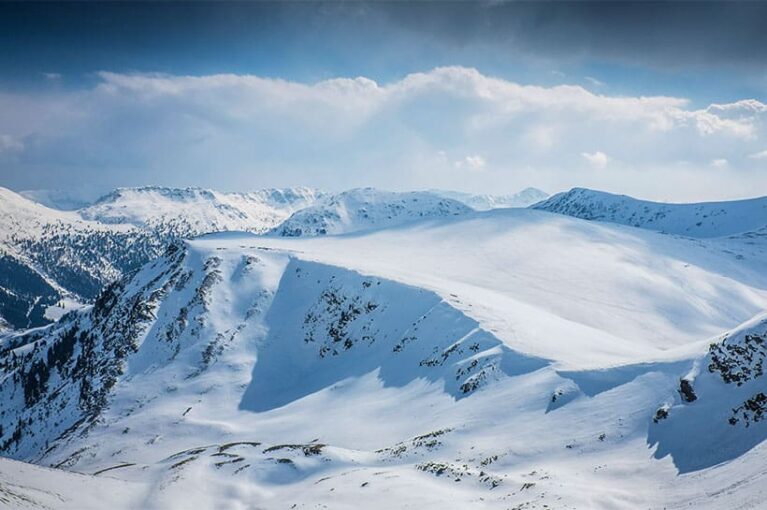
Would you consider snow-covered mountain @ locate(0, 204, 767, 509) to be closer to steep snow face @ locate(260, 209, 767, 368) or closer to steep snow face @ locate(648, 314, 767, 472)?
steep snow face @ locate(648, 314, 767, 472)

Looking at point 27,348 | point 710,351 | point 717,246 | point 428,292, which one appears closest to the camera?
point 710,351

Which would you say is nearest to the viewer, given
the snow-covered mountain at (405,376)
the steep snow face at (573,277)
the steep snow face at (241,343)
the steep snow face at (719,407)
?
the steep snow face at (719,407)

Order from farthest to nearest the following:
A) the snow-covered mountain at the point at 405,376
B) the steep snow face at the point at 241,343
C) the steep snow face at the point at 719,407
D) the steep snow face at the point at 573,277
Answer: the steep snow face at the point at 241,343 < the steep snow face at the point at 573,277 < the snow-covered mountain at the point at 405,376 < the steep snow face at the point at 719,407

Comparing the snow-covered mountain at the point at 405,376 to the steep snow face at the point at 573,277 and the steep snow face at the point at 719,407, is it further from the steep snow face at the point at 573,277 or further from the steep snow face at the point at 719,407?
the steep snow face at the point at 573,277

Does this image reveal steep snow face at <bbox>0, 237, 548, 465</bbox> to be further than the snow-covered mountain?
Yes

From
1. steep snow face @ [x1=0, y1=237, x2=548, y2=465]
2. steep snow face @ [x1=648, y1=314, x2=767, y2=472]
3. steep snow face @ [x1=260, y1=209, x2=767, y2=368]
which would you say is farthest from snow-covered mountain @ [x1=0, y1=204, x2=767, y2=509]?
steep snow face @ [x1=260, y1=209, x2=767, y2=368]

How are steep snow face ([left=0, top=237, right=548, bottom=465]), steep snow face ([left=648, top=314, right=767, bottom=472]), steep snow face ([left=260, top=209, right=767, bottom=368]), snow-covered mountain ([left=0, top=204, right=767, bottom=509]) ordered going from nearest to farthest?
steep snow face ([left=648, top=314, right=767, bottom=472]), snow-covered mountain ([left=0, top=204, right=767, bottom=509]), steep snow face ([left=260, top=209, right=767, bottom=368]), steep snow face ([left=0, top=237, right=548, bottom=465])

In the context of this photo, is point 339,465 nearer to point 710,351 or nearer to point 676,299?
point 710,351

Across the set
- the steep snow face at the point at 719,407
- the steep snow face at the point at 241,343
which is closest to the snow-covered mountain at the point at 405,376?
the steep snow face at the point at 719,407

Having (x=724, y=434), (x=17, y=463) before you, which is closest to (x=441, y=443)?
(x=724, y=434)
